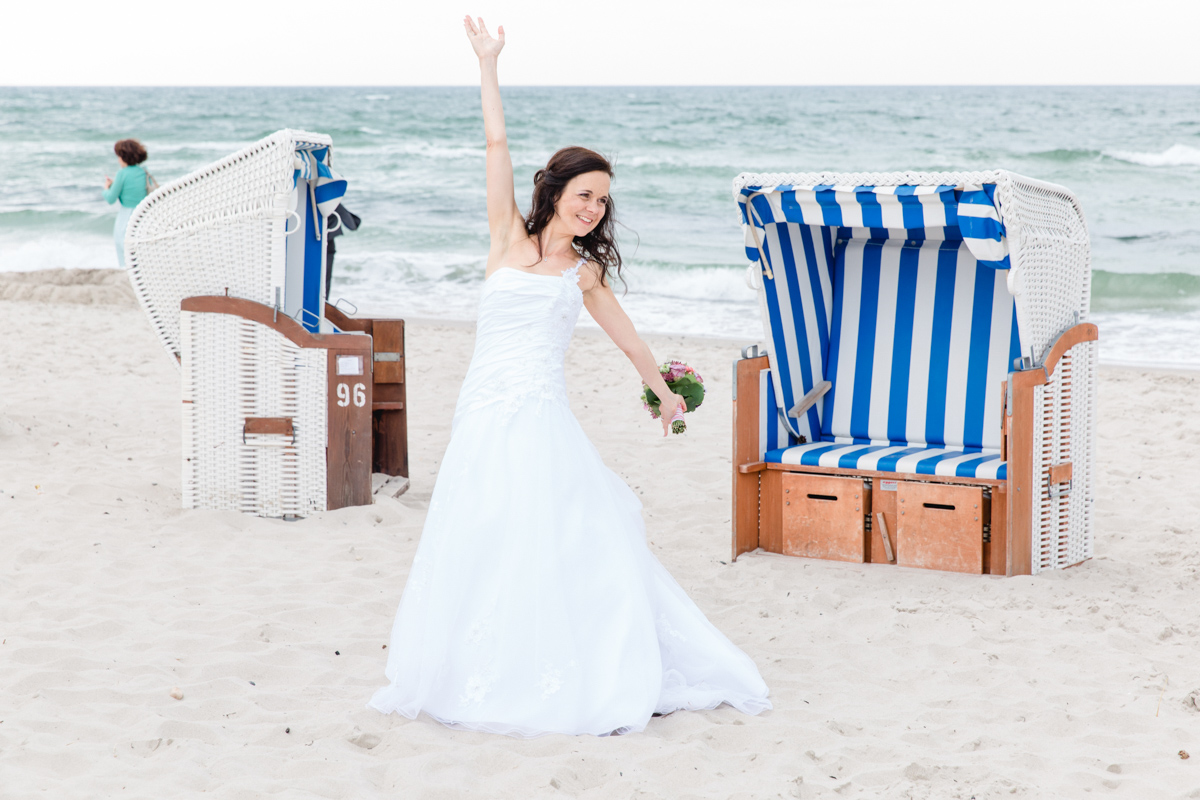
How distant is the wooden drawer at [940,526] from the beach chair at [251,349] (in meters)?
2.48

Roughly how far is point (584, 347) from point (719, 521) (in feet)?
14.9

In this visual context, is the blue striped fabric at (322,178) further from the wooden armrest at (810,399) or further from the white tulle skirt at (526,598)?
the white tulle skirt at (526,598)

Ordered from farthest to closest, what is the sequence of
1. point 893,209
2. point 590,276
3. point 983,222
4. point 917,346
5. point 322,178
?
point 322,178, point 917,346, point 893,209, point 983,222, point 590,276

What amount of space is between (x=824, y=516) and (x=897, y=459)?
429mm

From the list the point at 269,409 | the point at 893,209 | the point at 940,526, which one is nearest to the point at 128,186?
the point at 269,409

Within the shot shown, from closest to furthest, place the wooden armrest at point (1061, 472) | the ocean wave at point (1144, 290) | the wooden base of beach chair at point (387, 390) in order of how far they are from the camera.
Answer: the wooden armrest at point (1061, 472), the wooden base of beach chair at point (387, 390), the ocean wave at point (1144, 290)

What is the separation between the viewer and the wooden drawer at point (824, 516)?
187 inches

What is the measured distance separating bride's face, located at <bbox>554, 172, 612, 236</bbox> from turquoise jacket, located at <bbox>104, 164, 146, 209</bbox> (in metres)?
7.33

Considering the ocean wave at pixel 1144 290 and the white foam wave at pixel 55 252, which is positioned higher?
the white foam wave at pixel 55 252

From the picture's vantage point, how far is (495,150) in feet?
9.66

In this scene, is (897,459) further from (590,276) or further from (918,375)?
(590,276)

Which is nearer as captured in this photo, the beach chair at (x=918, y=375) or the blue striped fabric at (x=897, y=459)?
the beach chair at (x=918, y=375)
